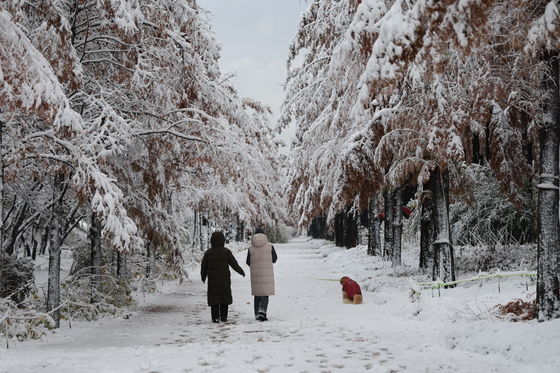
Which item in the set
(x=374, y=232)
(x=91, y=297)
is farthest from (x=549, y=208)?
(x=374, y=232)

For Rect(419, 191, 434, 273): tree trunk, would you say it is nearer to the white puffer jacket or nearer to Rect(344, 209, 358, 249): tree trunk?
the white puffer jacket

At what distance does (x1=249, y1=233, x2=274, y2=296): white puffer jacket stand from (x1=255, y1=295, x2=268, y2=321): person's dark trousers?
157 mm

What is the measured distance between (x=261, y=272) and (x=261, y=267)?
126mm

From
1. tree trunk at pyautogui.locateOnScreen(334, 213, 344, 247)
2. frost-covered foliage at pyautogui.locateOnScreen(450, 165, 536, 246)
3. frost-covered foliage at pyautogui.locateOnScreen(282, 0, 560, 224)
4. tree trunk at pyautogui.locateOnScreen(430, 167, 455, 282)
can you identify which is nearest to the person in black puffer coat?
frost-covered foliage at pyautogui.locateOnScreen(282, 0, 560, 224)

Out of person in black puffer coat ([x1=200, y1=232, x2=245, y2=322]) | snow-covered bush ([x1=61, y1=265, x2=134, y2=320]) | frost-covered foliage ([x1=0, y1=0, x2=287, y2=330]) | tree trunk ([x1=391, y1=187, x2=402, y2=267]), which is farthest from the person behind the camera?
tree trunk ([x1=391, y1=187, x2=402, y2=267])

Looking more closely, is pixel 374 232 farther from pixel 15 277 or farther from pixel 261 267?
pixel 15 277

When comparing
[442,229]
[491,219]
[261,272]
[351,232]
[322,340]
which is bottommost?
[322,340]

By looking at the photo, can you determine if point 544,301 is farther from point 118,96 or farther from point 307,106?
point 307,106

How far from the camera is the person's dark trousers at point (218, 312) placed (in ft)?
33.1

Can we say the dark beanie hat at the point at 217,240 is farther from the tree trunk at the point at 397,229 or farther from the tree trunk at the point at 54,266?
the tree trunk at the point at 397,229

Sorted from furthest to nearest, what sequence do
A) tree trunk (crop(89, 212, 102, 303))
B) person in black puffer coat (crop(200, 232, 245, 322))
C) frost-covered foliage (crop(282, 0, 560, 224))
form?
tree trunk (crop(89, 212, 102, 303))
person in black puffer coat (crop(200, 232, 245, 322))
frost-covered foliage (crop(282, 0, 560, 224))

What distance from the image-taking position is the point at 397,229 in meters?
16.8

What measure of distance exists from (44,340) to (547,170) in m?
7.95

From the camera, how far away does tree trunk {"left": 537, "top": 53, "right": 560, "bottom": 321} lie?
675 centimetres
